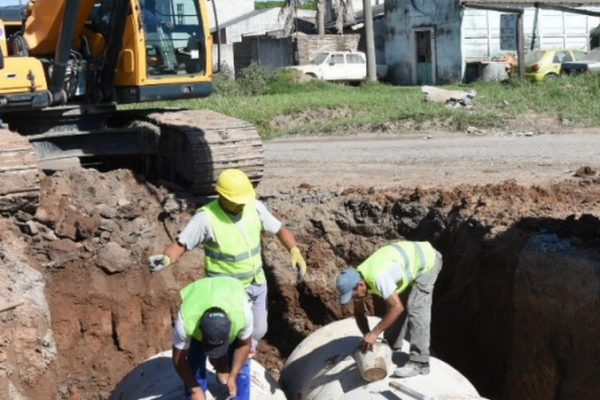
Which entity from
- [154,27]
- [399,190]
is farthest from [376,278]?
[154,27]

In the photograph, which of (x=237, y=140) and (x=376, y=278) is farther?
(x=237, y=140)

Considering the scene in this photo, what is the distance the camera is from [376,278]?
738 cm

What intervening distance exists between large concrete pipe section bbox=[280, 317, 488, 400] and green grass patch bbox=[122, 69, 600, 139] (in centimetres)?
1064

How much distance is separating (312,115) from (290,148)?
4.86 metres

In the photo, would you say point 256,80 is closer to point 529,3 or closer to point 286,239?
point 529,3

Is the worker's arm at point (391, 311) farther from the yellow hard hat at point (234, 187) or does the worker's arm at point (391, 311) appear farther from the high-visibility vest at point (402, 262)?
the yellow hard hat at point (234, 187)

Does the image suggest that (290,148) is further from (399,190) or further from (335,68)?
(335,68)

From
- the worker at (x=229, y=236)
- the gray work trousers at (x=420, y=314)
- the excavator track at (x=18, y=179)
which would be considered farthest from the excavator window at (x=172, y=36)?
the gray work trousers at (x=420, y=314)

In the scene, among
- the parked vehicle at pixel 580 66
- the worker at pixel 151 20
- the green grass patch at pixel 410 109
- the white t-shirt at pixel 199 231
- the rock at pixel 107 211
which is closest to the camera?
the white t-shirt at pixel 199 231

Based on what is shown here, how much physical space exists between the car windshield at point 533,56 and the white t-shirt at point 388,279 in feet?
78.4

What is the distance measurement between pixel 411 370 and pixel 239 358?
1636mm

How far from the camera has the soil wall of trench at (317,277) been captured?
8484 millimetres

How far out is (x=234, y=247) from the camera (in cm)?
756

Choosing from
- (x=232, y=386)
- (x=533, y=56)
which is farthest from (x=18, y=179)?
(x=533, y=56)
